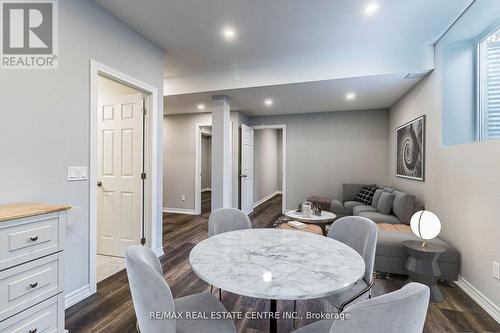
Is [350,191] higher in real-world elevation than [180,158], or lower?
lower

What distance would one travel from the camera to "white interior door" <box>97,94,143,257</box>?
9.98 ft

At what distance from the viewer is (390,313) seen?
748mm

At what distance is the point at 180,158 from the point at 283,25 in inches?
161

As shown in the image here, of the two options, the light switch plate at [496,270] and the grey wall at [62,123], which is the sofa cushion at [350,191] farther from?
the grey wall at [62,123]

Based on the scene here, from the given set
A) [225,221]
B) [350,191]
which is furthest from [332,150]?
[225,221]

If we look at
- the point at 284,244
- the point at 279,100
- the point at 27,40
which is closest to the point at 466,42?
the point at 279,100

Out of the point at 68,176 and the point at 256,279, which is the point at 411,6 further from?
the point at 68,176

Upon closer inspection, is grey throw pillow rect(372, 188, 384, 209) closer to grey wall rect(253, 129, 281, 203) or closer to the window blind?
the window blind

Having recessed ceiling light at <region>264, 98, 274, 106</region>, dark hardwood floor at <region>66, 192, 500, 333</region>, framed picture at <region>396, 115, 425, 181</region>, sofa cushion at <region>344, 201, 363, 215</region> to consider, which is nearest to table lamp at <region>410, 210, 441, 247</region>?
dark hardwood floor at <region>66, 192, 500, 333</region>

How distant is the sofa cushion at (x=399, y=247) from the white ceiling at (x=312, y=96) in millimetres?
2128

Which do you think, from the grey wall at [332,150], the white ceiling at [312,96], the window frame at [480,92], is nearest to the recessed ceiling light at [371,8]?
the white ceiling at [312,96]

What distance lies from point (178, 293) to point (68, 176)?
4.74 ft

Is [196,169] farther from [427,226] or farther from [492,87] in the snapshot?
[492,87]

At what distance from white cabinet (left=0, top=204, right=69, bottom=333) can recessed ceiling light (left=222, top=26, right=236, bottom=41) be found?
2.33 meters
